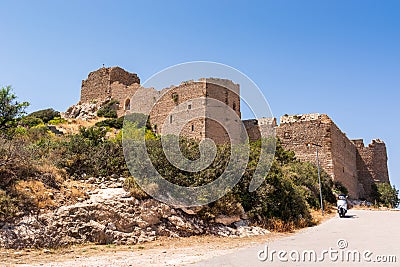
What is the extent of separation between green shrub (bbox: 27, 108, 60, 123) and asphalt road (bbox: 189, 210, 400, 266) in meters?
36.9

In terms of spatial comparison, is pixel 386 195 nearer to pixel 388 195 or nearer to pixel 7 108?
pixel 388 195

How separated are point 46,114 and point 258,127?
83.5 feet

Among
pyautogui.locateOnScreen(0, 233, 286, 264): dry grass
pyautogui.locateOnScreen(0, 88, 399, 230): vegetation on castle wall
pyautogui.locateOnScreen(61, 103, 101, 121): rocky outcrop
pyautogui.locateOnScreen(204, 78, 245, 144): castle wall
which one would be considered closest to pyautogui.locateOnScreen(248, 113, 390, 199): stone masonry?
pyautogui.locateOnScreen(204, 78, 245, 144): castle wall

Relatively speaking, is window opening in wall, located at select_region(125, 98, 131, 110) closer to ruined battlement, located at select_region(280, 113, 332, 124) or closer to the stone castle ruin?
the stone castle ruin

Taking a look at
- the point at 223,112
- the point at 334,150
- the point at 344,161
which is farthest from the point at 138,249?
the point at 344,161

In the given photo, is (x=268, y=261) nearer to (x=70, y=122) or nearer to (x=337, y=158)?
(x=337, y=158)

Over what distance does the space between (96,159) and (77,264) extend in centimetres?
573

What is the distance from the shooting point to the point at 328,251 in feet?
26.3

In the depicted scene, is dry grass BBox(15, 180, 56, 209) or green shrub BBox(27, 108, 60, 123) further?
green shrub BBox(27, 108, 60, 123)

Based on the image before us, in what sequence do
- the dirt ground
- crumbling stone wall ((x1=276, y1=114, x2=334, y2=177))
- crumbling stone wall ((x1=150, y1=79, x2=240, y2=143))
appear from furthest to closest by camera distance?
crumbling stone wall ((x1=150, y1=79, x2=240, y2=143))
crumbling stone wall ((x1=276, y1=114, x2=334, y2=177))
the dirt ground

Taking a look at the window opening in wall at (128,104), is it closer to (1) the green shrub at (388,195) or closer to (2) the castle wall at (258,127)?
(2) the castle wall at (258,127)

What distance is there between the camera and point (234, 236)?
11.1 meters

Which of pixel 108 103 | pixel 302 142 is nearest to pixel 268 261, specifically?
pixel 302 142

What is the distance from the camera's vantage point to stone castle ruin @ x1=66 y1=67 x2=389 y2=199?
26688mm
